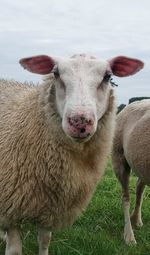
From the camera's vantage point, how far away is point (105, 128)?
4.29m

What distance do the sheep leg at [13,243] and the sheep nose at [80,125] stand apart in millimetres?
1105

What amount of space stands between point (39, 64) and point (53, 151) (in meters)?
0.73

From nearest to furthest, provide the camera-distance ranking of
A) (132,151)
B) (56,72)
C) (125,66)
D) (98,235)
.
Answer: (56,72) < (125,66) < (98,235) < (132,151)

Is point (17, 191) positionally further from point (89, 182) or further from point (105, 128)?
point (105, 128)

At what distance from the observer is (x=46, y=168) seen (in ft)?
13.7

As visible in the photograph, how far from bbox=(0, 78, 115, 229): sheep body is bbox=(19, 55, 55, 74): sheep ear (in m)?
0.15

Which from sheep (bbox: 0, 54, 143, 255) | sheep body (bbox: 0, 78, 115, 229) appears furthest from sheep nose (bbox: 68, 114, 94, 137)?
sheep body (bbox: 0, 78, 115, 229)

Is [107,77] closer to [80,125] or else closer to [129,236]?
[80,125]

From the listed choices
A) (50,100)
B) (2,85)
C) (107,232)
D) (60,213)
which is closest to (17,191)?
(60,213)

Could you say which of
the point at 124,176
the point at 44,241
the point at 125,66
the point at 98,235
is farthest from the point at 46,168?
the point at 124,176

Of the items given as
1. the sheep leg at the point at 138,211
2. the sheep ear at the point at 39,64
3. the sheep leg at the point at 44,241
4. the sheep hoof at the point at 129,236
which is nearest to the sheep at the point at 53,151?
the sheep ear at the point at 39,64

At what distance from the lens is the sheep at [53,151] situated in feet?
13.2

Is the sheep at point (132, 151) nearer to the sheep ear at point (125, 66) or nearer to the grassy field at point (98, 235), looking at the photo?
the grassy field at point (98, 235)

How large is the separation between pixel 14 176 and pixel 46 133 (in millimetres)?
442
